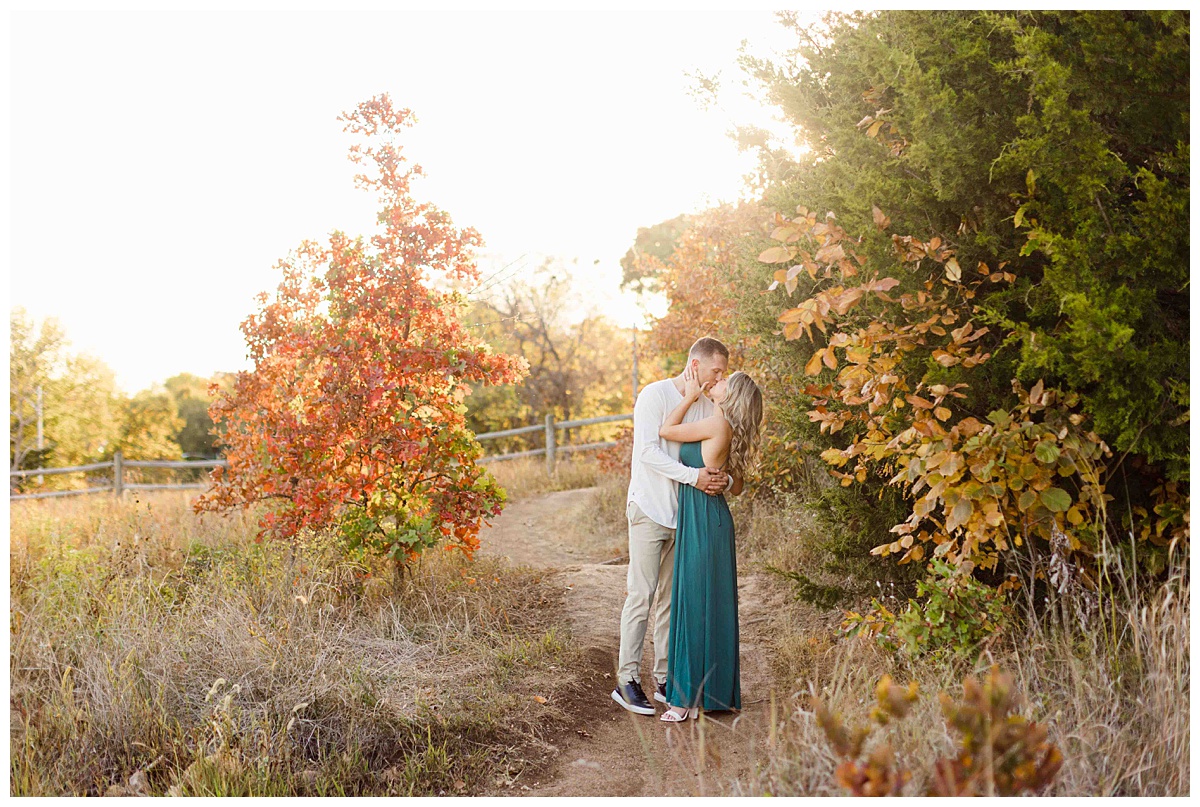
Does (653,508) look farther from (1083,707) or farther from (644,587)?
(1083,707)

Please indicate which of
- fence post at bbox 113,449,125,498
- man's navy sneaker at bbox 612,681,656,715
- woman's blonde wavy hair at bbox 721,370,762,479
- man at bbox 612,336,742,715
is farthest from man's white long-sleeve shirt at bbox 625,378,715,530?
fence post at bbox 113,449,125,498

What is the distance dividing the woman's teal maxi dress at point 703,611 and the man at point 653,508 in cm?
11

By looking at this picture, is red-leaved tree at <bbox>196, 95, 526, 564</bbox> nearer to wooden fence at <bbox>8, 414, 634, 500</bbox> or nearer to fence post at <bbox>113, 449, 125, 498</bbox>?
wooden fence at <bbox>8, 414, 634, 500</bbox>

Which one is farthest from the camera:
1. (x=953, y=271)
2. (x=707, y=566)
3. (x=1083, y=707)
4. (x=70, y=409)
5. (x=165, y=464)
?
(x=70, y=409)

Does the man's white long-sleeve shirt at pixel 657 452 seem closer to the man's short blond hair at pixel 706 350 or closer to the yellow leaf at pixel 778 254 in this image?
the man's short blond hair at pixel 706 350

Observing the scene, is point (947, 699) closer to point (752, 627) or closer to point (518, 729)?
point (518, 729)

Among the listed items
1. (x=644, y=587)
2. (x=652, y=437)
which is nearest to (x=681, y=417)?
(x=652, y=437)

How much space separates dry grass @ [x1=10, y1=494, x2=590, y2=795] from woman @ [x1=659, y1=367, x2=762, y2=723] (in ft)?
2.33

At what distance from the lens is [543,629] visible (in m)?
5.73

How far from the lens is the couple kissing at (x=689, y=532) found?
4.41 meters

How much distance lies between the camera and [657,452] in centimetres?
452

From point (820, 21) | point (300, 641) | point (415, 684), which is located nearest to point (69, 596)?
point (300, 641)

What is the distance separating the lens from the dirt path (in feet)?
12.4

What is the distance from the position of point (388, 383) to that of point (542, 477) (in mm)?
8134
